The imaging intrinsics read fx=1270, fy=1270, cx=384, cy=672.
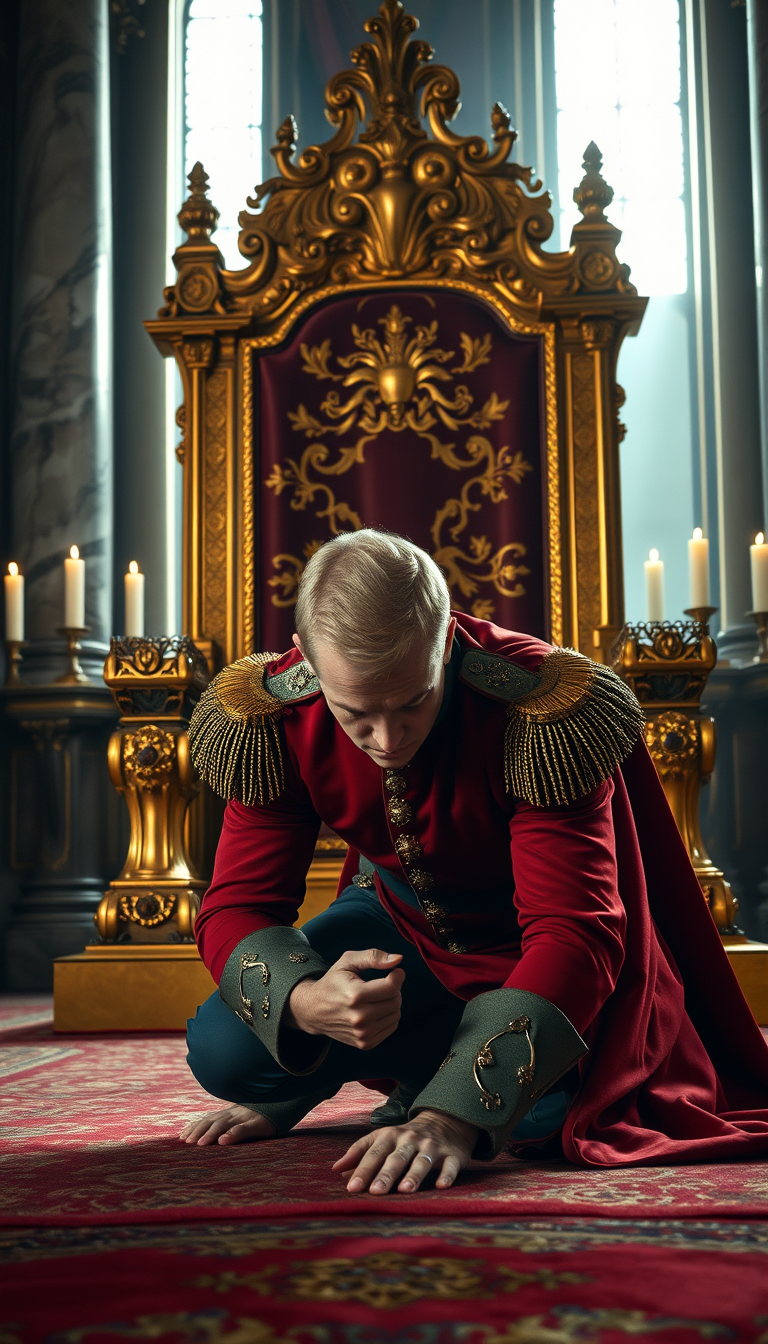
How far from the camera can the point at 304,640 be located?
1.49m

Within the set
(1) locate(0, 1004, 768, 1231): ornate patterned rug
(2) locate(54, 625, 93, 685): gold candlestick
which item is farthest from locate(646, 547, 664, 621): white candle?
(1) locate(0, 1004, 768, 1231): ornate patterned rug

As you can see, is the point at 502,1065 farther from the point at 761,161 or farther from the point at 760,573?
the point at 761,161

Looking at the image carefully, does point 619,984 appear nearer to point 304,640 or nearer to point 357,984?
point 357,984

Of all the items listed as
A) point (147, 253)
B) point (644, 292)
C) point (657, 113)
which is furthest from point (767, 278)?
point (147, 253)

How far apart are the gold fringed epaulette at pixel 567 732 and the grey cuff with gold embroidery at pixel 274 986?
33 centimetres

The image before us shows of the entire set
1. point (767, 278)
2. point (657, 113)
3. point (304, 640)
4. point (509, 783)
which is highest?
point (657, 113)

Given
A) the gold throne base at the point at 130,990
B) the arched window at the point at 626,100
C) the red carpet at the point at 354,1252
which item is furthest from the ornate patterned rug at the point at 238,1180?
the arched window at the point at 626,100

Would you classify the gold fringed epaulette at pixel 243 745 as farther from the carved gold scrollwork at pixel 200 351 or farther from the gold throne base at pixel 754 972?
the carved gold scrollwork at pixel 200 351

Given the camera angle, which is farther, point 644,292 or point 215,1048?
point 644,292

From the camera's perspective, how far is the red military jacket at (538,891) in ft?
4.93

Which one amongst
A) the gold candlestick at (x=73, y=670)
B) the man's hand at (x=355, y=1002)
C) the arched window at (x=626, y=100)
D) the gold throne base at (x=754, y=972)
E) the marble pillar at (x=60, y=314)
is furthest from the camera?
the arched window at (x=626, y=100)

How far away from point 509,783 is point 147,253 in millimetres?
5064

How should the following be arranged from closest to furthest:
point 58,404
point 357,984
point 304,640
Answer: point 357,984 < point 304,640 < point 58,404

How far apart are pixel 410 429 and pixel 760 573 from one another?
125cm
